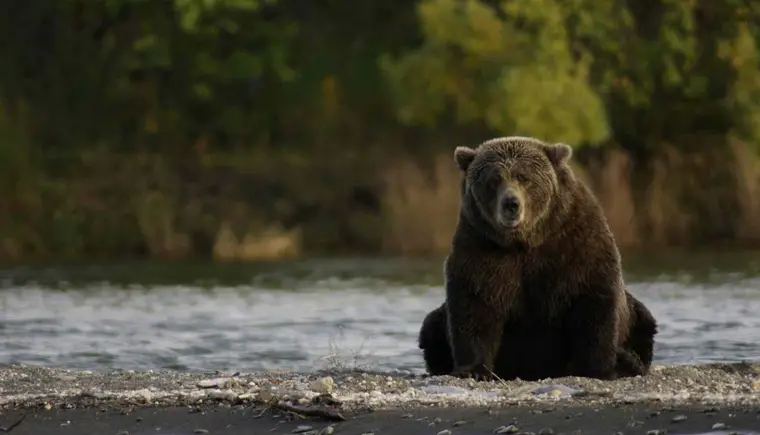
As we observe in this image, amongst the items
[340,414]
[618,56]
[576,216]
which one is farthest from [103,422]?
[618,56]

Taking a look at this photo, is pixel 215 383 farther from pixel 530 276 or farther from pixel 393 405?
pixel 530 276

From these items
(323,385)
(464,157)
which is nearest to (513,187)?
(464,157)

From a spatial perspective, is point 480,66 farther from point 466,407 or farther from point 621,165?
point 466,407

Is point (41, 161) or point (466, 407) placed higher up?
point (41, 161)

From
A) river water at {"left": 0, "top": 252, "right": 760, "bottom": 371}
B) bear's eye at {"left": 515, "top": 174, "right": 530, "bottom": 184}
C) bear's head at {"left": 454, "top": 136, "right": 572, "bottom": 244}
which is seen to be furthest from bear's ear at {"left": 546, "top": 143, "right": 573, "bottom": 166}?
river water at {"left": 0, "top": 252, "right": 760, "bottom": 371}

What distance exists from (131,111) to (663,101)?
12.4 meters

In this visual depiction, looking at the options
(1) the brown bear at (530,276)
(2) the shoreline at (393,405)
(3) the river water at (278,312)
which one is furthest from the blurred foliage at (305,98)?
(2) the shoreline at (393,405)

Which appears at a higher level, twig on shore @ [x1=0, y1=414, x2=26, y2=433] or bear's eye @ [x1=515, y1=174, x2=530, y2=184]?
bear's eye @ [x1=515, y1=174, x2=530, y2=184]

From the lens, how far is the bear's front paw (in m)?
9.93

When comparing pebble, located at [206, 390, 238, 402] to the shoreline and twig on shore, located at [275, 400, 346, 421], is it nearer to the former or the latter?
the shoreline

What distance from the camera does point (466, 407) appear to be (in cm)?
878

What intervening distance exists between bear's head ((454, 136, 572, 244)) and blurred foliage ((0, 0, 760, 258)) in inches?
904

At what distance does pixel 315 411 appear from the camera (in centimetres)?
859

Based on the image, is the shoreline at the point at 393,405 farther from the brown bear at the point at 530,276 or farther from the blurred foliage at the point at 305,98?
the blurred foliage at the point at 305,98
